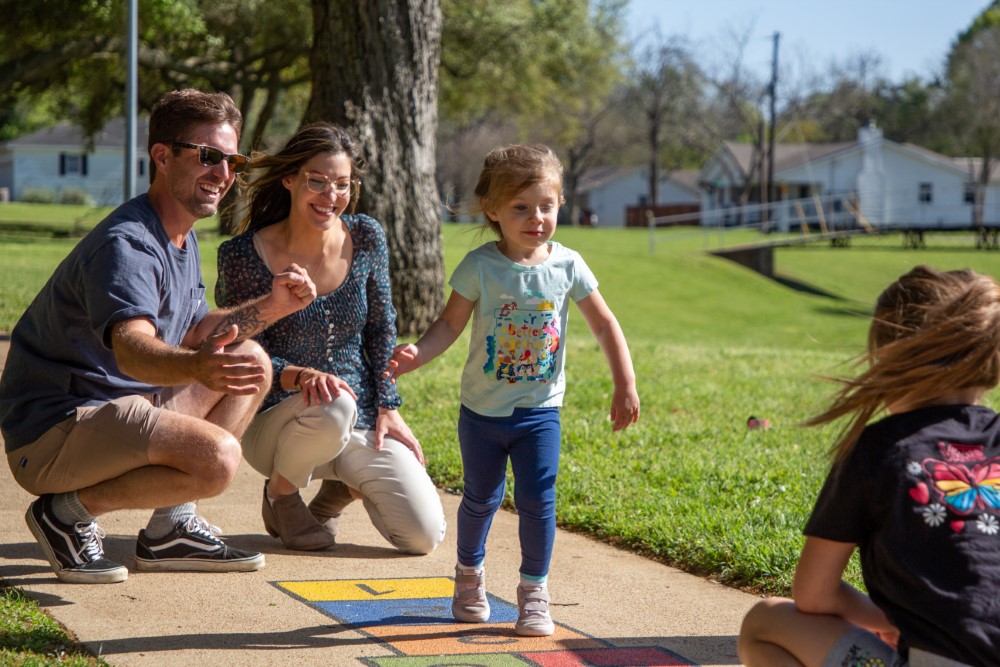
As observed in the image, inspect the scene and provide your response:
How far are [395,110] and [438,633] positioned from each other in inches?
302

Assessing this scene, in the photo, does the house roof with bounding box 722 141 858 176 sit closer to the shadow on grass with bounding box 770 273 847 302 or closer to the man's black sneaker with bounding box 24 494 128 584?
the shadow on grass with bounding box 770 273 847 302

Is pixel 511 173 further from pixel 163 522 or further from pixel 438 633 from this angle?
pixel 163 522

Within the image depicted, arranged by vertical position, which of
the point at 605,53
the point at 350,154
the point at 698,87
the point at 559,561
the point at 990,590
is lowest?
the point at 559,561

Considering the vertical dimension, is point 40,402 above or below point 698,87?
below

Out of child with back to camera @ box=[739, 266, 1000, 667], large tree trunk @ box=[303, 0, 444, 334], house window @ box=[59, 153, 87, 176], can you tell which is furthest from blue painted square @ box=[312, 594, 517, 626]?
house window @ box=[59, 153, 87, 176]

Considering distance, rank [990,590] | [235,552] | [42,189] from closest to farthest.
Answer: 1. [990,590]
2. [235,552]
3. [42,189]

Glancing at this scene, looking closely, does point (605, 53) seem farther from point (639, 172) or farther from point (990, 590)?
point (639, 172)

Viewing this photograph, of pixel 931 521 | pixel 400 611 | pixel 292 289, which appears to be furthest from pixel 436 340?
pixel 931 521

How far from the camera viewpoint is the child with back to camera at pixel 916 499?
2.47 metres

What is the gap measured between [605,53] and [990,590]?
3412 cm

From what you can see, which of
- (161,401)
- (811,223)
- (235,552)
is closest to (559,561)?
(235,552)

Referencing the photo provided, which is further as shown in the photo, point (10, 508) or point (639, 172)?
point (639, 172)

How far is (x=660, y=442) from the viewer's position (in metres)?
7.22

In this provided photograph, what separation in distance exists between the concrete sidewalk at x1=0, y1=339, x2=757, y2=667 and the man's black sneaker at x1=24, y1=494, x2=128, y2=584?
45 millimetres
